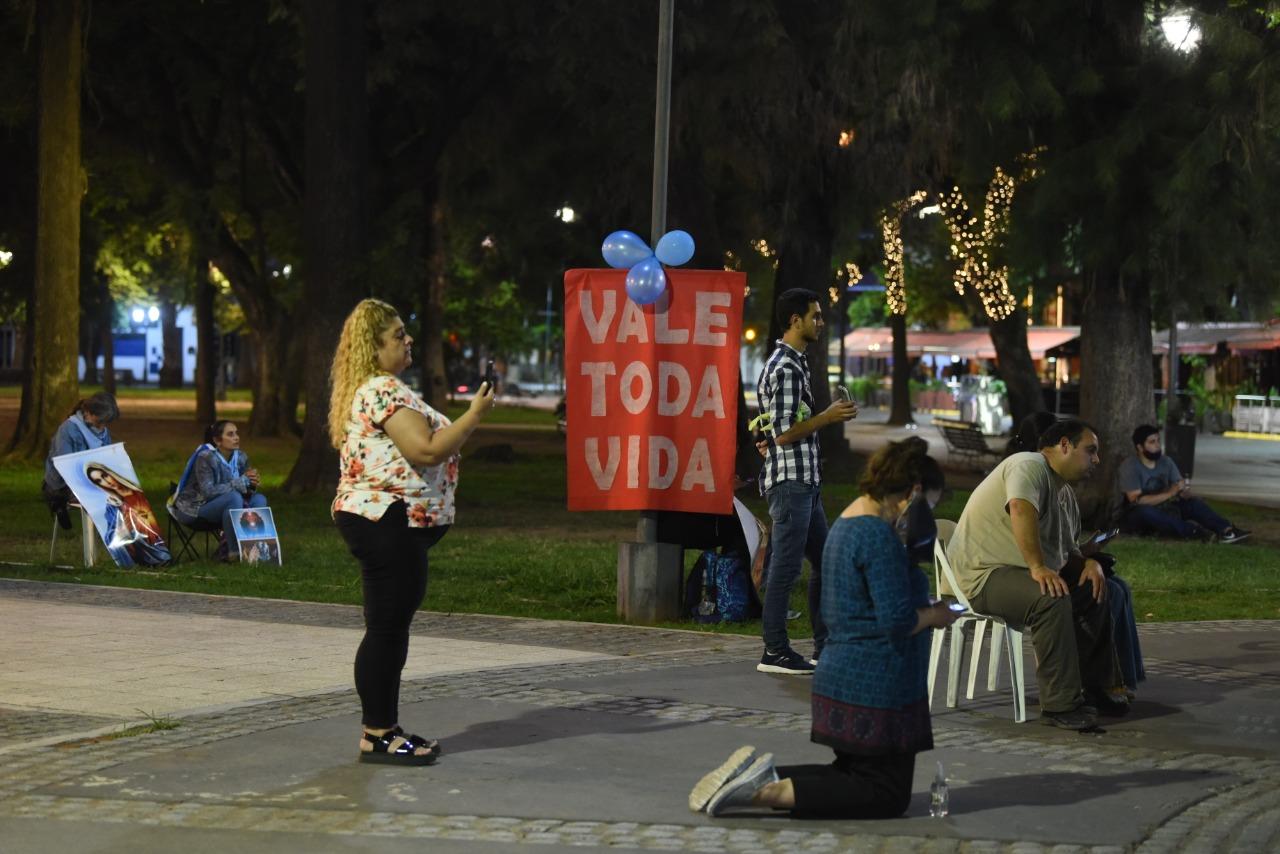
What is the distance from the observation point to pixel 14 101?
31.2 meters

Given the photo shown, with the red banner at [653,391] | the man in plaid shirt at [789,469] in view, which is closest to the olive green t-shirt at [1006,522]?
the man in plaid shirt at [789,469]

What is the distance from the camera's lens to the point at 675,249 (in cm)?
1173

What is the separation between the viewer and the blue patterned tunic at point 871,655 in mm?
6816

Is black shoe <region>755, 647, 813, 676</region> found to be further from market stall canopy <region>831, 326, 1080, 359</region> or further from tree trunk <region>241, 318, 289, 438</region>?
market stall canopy <region>831, 326, 1080, 359</region>

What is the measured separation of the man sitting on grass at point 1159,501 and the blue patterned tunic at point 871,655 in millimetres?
9437

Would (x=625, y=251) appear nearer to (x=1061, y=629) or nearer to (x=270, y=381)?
(x=1061, y=629)

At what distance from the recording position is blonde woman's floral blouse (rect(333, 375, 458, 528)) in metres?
7.52

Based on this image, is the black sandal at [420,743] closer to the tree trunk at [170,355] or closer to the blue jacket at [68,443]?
the blue jacket at [68,443]

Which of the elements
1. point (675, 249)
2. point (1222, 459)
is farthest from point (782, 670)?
point (1222, 459)

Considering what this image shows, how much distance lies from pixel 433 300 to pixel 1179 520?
21486 millimetres

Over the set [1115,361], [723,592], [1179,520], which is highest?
[1115,361]

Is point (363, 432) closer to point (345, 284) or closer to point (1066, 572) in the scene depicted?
point (1066, 572)

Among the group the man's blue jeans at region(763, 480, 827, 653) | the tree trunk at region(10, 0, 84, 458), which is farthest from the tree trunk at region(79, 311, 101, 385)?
the man's blue jeans at region(763, 480, 827, 653)

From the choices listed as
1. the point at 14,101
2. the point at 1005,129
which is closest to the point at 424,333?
the point at 14,101
